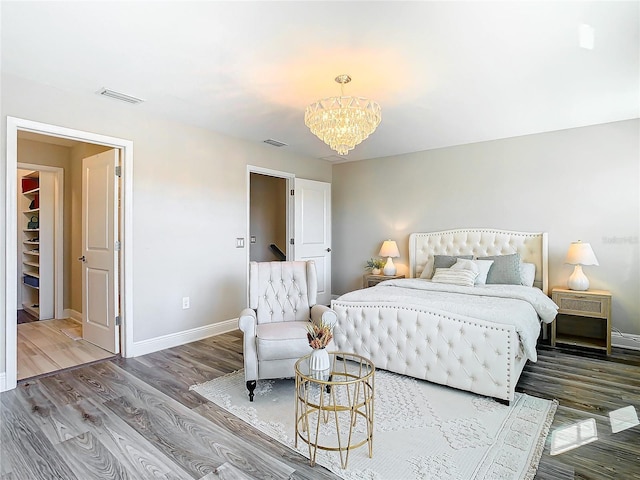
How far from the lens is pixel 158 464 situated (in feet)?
5.97

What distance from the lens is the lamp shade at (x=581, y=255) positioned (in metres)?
3.60

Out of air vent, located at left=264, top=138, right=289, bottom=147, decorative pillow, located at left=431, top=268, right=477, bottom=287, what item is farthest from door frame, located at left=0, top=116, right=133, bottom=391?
decorative pillow, located at left=431, top=268, right=477, bottom=287

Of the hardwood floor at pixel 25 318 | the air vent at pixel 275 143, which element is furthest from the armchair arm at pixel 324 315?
the hardwood floor at pixel 25 318

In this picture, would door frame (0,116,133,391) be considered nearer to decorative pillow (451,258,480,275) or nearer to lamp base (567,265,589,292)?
decorative pillow (451,258,480,275)

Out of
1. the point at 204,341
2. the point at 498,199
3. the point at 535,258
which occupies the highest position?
the point at 498,199

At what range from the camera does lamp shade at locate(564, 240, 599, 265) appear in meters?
3.60

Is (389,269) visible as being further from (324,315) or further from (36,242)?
(36,242)

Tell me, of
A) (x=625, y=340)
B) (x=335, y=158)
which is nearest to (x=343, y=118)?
(x=335, y=158)

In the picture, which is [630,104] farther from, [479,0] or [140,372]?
[140,372]

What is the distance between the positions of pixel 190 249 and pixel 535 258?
4128mm

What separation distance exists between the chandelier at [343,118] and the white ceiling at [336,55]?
0.26 metres

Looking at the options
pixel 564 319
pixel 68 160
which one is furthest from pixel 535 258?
pixel 68 160

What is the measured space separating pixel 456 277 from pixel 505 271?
59cm

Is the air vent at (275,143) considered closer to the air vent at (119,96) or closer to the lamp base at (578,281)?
the air vent at (119,96)
